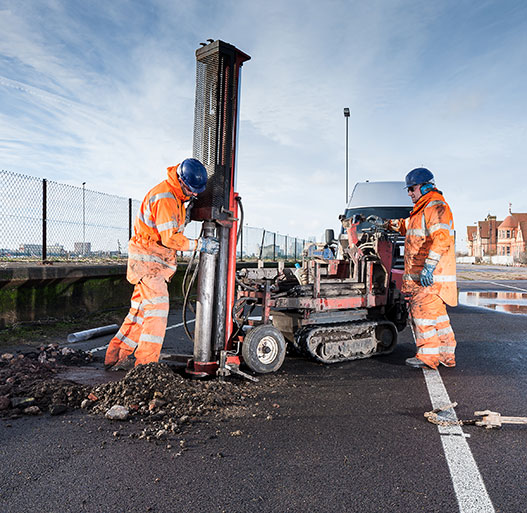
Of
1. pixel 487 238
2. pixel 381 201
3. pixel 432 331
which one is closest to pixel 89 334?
pixel 432 331

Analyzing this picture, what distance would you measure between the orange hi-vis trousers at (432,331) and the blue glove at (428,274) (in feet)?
0.48

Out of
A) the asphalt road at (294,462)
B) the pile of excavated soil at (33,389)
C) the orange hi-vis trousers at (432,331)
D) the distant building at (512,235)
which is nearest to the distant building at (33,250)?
the pile of excavated soil at (33,389)

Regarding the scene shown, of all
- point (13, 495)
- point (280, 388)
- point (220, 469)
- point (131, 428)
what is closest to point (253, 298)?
point (280, 388)

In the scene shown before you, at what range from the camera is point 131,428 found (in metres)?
3.62

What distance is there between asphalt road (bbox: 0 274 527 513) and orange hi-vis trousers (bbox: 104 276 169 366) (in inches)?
46.0

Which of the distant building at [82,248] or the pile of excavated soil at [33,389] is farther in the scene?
the distant building at [82,248]

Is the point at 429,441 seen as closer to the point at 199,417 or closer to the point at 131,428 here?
the point at 199,417

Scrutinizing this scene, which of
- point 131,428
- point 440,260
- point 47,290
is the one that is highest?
point 440,260

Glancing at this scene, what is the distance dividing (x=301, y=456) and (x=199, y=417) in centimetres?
107

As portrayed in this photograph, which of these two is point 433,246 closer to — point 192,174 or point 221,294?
point 221,294

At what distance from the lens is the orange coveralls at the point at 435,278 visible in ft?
19.7

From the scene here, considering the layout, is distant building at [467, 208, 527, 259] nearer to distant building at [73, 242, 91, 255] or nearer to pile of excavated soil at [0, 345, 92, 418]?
distant building at [73, 242, 91, 255]

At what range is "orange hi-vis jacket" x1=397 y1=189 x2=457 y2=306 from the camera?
612cm

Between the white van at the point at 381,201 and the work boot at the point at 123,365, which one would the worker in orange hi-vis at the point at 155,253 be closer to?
the work boot at the point at 123,365
